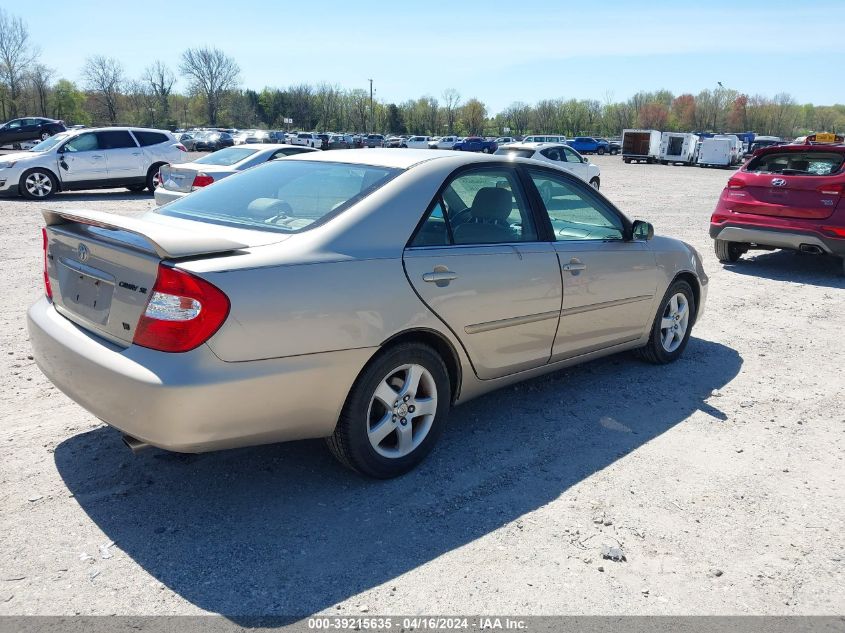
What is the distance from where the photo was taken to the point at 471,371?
3.81 meters

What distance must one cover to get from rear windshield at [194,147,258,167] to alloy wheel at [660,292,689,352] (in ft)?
27.8

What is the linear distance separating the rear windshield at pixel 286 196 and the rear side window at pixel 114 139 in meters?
13.9

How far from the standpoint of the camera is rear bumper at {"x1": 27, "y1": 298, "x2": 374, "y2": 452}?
9.07 feet

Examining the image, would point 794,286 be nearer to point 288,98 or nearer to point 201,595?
point 201,595

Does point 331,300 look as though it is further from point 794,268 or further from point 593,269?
point 794,268

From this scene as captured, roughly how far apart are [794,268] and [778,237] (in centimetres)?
131

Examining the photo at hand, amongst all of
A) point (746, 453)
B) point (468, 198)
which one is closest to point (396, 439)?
point (468, 198)

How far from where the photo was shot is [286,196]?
3.72 meters

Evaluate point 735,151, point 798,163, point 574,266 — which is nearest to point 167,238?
point 574,266

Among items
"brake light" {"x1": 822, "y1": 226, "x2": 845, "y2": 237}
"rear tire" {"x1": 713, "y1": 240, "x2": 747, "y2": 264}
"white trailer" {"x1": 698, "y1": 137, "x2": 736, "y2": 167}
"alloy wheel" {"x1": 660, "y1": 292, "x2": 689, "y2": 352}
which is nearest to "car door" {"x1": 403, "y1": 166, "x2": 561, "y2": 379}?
"alloy wheel" {"x1": 660, "y1": 292, "x2": 689, "y2": 352}

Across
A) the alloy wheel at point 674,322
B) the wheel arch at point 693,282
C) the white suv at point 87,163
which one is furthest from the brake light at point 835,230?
the white suv at point 87,163

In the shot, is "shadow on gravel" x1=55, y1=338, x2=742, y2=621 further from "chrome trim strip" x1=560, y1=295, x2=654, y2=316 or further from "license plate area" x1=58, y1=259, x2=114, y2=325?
"license plate area" x1=58, y1=259, x2=114, y2=325

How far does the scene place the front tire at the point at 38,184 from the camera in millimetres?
15641

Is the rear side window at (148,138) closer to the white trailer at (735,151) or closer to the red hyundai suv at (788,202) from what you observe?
the red hyundai suv at (788,202)
